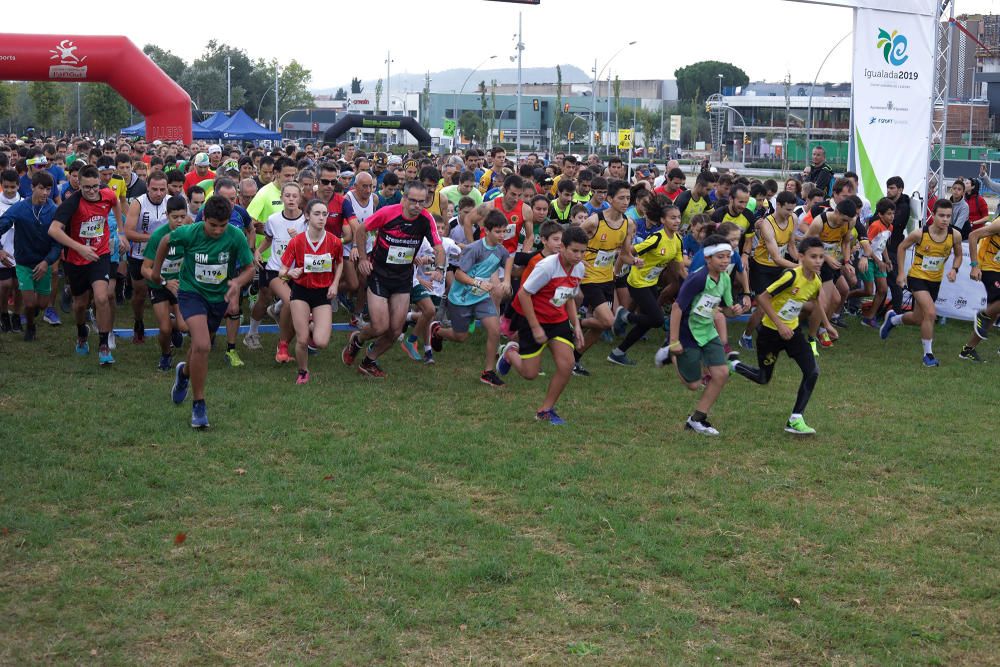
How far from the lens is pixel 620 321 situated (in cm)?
1291

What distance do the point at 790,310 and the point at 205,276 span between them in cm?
475

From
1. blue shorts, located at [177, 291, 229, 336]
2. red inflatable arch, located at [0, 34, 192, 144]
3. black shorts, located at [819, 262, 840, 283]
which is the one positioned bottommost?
blue shorts, located at [177, 291, 229, 336]

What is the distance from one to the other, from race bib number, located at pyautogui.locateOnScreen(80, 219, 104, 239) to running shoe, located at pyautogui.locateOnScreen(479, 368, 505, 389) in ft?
13.3

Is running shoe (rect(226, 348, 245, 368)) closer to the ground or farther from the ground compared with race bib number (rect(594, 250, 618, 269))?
closer to the ground

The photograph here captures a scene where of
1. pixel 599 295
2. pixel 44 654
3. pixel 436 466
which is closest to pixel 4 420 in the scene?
pixel 436 466

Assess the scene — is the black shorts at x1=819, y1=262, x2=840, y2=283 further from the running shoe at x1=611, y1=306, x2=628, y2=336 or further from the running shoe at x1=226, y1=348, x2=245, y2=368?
the running shoe at x1=226, y1=348, x2=245, y2=368

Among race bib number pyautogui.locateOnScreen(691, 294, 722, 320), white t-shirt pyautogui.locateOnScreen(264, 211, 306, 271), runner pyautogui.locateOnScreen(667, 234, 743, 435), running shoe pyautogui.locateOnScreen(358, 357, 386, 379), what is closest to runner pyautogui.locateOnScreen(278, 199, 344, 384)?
running shoe pyautogui.locateOnScreen(358, 357, 386, 379)

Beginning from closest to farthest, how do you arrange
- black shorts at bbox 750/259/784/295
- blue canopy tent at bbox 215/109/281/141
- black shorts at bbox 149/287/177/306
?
black shorts at bbox 149/287/177/306
black shorts at bbox 750/259/784/295
blue canopy tent at bbox 215/109/281/141

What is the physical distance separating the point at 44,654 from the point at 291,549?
155cm

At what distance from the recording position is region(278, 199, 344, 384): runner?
966 cm

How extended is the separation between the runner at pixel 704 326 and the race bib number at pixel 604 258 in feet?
8.00

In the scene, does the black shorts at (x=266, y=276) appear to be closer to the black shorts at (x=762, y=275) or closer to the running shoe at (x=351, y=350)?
the running shoe at (x=351, y=350)

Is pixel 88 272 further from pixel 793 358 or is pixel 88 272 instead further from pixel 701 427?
pixel 793 358

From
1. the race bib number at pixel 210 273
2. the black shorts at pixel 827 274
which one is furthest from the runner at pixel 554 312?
the black shorts at pixel 827 274
